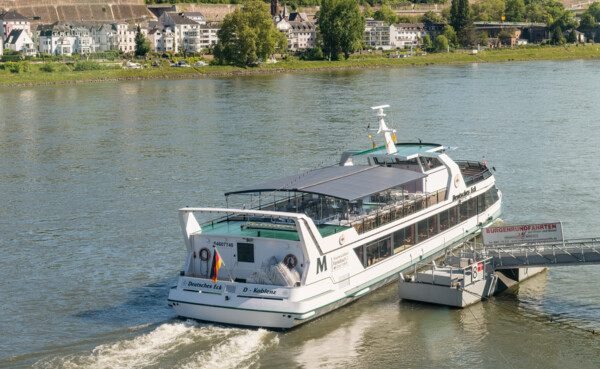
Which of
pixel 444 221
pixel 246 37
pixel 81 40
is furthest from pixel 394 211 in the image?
pixel 81 40

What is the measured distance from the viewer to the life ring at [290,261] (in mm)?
21000

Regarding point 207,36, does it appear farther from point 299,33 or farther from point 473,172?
point 473,172

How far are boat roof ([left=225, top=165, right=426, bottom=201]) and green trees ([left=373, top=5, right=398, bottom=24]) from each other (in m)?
158

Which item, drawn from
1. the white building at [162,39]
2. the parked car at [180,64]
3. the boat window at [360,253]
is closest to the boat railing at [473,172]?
the boat window at [360,253]

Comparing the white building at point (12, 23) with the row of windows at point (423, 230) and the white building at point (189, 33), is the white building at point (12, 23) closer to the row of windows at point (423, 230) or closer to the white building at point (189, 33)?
the white building at point (189, 33)

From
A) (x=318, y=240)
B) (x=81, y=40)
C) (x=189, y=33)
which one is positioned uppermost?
(x=189, y=33)

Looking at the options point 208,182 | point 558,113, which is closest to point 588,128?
point 558,113

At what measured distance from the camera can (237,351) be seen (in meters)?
19.7

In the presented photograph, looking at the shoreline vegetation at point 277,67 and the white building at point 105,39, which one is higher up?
the white building at point 105,39

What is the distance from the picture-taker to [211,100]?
76188 millimetres

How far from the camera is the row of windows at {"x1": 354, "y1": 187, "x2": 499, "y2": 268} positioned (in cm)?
2327

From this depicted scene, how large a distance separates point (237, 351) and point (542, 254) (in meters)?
8.99

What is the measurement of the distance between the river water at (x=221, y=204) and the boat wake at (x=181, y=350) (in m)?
0.05

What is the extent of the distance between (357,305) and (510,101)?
49212mm
